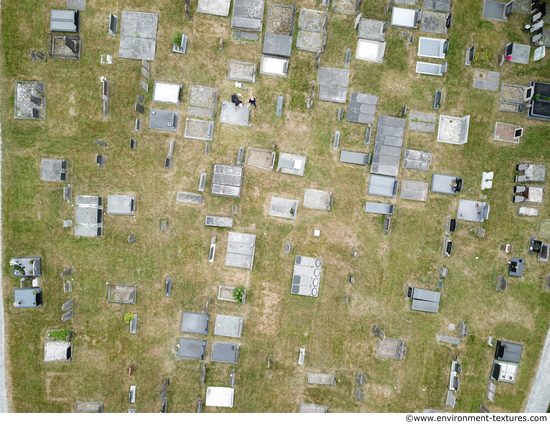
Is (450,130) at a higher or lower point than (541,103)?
lower

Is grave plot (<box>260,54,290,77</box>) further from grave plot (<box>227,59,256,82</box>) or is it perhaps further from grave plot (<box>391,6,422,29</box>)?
grave plot (<box>391,6,422,29</box>)

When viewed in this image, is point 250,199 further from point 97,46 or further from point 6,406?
point 6,406

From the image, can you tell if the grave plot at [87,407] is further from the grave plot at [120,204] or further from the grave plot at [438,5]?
the grave plot at [438,5]

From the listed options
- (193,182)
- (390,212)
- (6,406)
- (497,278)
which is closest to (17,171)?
(193,182)

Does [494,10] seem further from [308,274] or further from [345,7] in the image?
[308,274]

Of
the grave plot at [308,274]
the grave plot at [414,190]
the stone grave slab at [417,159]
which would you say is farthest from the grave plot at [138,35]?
the grave plot at [414,190]

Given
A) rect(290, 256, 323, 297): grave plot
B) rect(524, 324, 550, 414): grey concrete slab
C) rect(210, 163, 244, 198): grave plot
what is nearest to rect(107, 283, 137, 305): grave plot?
rect(210, 163, 244, 198): grave plot

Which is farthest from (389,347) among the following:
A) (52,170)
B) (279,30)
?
(52,170)
